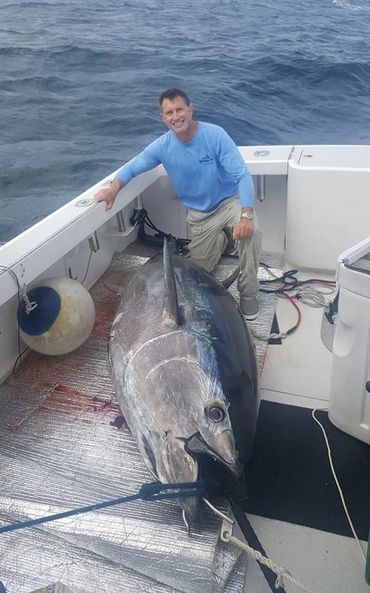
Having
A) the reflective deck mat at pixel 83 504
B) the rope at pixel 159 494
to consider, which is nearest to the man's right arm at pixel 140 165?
the reflective deck mat at pixel 83 504

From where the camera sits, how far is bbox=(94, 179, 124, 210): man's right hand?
3.19m

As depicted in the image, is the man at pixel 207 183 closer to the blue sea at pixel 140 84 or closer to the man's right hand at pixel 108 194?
the man's right hand at pixel 108 194

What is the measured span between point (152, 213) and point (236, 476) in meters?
2.76

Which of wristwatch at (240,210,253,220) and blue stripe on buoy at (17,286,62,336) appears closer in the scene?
blue stripe on buoy at (17,286,62,336)

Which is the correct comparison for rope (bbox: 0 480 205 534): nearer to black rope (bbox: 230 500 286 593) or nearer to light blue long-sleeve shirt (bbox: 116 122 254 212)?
black rope (bbox: 230 500 286 593)

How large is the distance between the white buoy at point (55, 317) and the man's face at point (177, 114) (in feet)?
4.13

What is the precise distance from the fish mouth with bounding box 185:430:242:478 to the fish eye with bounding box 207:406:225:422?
54 millimetres

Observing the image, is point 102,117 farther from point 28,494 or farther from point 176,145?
point 28,494

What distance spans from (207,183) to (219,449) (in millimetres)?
2153

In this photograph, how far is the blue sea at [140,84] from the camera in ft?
23.3

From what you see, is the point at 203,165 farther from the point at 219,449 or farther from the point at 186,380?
the point at 219,449

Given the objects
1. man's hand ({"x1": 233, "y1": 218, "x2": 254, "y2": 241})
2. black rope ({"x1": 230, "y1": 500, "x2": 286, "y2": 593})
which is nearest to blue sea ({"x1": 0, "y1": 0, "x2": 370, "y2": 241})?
man's hand ({"x1": 233, "y1": 218, "x2": 254, "y2": 241})

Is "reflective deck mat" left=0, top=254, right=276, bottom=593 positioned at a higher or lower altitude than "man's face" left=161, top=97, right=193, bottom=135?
lower

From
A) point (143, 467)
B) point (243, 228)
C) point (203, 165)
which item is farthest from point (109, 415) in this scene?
point (203, 165)
